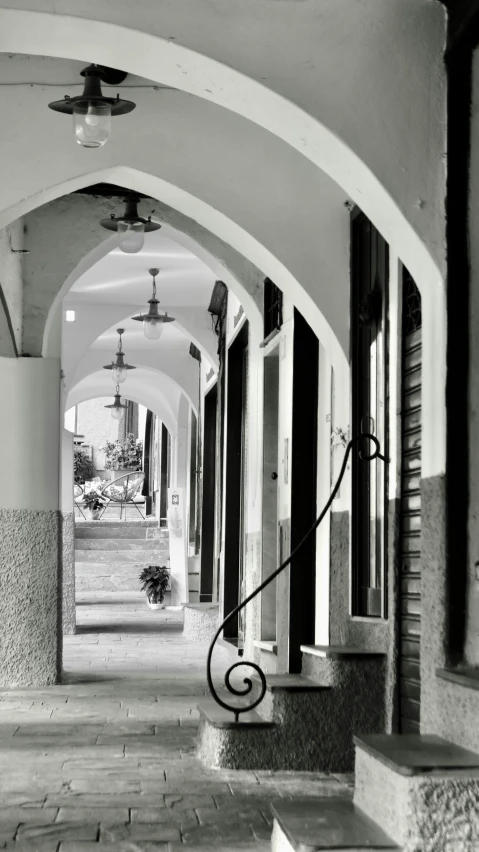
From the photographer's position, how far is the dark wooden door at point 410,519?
14.7 ft

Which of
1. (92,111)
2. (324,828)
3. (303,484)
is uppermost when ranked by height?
(92,111)

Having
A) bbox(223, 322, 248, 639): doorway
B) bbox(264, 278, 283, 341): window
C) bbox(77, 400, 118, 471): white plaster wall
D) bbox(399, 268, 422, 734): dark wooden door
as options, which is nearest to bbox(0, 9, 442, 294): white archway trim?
bbox(399, 268, 422, 734): dark wooden door

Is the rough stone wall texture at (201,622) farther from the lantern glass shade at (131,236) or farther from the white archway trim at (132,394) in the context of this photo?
the white archway trim at (132,394)

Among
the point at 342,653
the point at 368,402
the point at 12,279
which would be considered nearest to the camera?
the point at 342,653

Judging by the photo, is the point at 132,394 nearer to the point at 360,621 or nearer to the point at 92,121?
the point at 360,621

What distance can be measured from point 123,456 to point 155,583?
15585 millimetres

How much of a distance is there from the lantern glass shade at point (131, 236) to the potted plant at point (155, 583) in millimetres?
8466

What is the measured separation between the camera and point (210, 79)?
3824 mm

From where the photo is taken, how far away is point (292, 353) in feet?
21.6

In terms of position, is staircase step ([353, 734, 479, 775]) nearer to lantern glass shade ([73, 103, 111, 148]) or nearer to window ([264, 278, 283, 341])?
lantern glass shade ([73, 103, 111, 148])

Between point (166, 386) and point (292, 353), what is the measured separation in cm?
1223

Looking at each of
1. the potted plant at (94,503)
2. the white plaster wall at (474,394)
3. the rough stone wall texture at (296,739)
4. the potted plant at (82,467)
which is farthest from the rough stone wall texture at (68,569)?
the potted plant at (82,467)

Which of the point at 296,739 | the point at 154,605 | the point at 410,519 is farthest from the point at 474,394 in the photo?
the point at 154,605

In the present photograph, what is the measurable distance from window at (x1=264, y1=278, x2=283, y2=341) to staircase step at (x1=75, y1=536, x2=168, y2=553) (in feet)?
41.4
